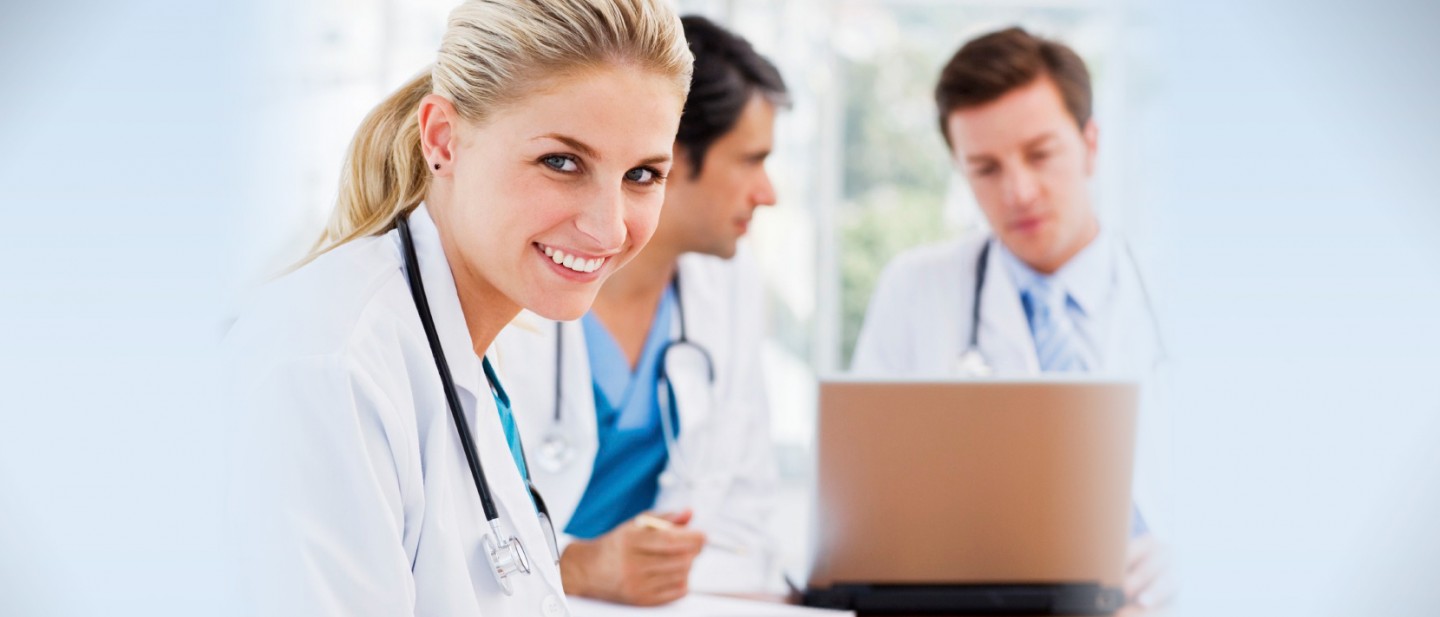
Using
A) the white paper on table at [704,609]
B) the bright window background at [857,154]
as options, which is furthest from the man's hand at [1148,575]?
the bright window background at [857,154]

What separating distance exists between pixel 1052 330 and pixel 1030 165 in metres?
0.30

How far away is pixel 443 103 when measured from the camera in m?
0.90

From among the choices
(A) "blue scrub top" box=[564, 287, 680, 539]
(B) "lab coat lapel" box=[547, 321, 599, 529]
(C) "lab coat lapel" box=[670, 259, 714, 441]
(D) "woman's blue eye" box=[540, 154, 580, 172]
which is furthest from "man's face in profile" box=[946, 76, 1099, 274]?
(D) "woman's blue eye" box=[540, 154, 580, 172]

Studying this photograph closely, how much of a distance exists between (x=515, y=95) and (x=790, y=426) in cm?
343

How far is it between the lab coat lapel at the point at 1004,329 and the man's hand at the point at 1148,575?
0.59 metres

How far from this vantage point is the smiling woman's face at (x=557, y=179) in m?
0.86

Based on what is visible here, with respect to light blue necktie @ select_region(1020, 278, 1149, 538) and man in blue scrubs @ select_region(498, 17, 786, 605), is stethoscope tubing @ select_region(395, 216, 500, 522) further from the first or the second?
light blue necktie @ select_region(1020, 278, 1149, 538)

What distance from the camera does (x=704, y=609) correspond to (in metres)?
1.22

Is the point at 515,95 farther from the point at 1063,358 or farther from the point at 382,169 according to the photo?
the point at 1063,358

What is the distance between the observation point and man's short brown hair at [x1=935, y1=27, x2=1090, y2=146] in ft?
6.04

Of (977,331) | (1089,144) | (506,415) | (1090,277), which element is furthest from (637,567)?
(1089,144)

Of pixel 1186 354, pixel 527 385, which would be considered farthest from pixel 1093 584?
pixel 527 385

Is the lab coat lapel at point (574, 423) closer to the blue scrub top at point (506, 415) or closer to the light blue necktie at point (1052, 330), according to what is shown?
the blue scrub top at point (506, 415)

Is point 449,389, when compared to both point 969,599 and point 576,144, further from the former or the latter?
point 969,599
